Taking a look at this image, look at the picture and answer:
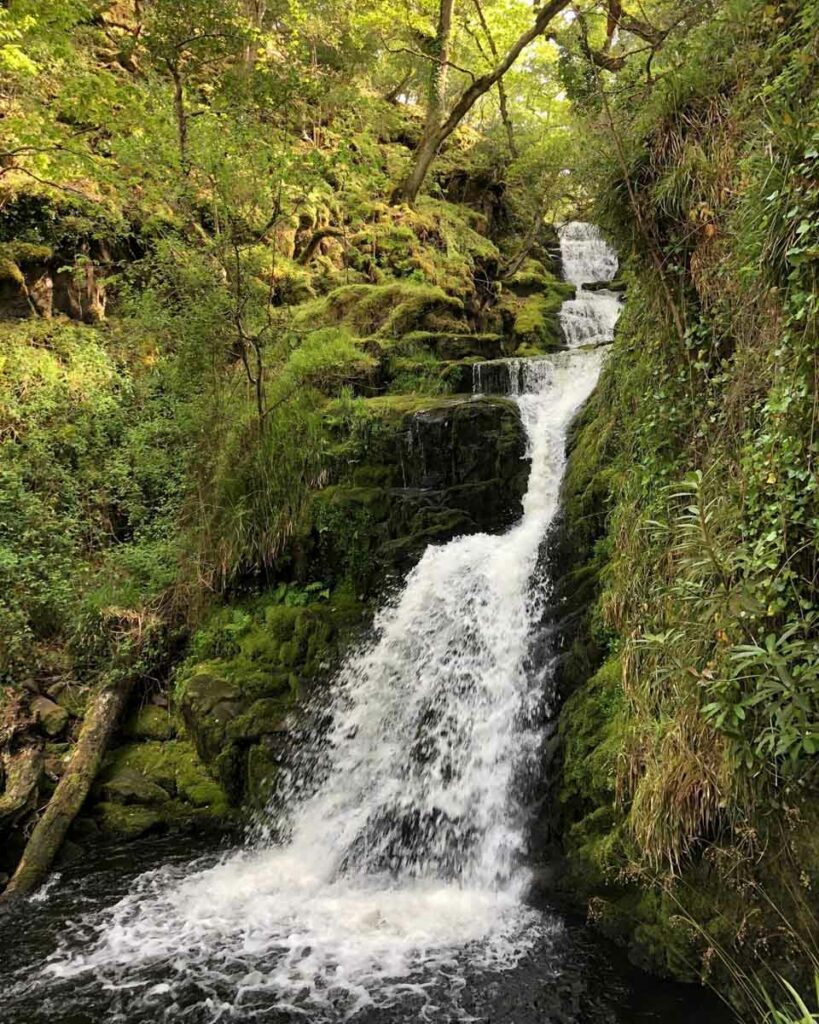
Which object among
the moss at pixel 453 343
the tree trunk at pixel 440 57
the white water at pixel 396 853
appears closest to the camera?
the white water at pixel 396 853

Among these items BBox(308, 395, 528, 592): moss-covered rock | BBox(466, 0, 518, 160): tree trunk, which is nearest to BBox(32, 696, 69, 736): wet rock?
BBox(308, 395, 528, 592): moss-covered rock

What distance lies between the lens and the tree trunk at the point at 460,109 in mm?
10633

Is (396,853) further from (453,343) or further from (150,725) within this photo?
(453,343)

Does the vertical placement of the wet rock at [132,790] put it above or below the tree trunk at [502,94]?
Result: below

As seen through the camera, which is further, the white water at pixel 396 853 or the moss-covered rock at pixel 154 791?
the moss-covered rock at pixel 154 791

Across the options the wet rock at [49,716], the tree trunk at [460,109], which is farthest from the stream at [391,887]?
the tree trunk at [460,109]

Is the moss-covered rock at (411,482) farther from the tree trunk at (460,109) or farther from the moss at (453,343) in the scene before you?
the tree trunk at (460,109)

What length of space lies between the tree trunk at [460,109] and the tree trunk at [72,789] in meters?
12.0

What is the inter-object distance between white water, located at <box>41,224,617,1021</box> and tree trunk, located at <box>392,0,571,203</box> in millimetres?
9102

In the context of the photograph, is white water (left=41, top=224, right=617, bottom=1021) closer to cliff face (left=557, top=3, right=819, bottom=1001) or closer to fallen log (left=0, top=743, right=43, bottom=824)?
cliff face (left=557, top=3, right=819, bottom=1001)

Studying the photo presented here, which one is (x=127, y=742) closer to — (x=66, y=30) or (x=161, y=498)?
(x=161, y=498)

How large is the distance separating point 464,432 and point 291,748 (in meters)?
4.45

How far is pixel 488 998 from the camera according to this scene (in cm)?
362

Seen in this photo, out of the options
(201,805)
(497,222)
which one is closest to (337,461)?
(201,805)
